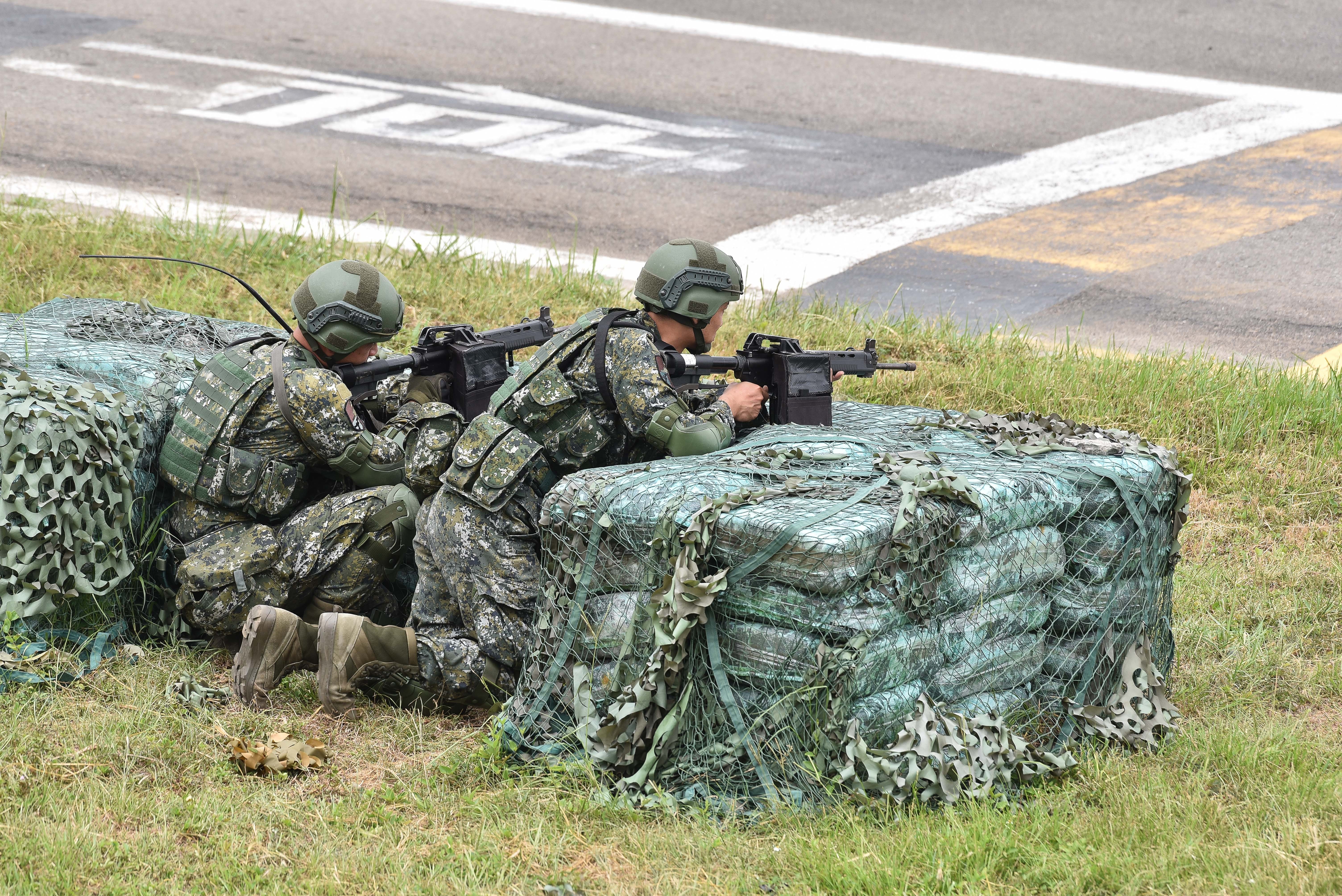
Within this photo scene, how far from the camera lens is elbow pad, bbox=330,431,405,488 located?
521 centimetres

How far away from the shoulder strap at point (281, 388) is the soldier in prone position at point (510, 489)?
0.59 metres

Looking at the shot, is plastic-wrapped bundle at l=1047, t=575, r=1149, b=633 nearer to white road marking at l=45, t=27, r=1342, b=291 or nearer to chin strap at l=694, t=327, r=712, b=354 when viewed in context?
chin strap at l=694, t=327, r=712, b=354

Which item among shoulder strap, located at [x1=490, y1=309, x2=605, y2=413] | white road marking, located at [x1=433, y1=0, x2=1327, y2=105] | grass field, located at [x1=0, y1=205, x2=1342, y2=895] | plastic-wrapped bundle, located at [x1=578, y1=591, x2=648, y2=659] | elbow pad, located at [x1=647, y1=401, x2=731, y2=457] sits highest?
white road marking, located at [x1=433, y1=0, x2=1327, y2=105]

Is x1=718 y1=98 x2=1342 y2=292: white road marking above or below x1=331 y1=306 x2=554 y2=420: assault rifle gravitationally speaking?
above

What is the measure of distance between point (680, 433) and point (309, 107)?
28.1 feet

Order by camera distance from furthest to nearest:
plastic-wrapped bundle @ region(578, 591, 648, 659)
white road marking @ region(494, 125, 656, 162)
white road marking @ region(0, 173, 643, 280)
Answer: white road marking @ region(494, 125, 656, 162) → white road marking @ region(0, 173, 643, 280) → plastic-wrapped bundle @ region(578, 591, 648, 659)

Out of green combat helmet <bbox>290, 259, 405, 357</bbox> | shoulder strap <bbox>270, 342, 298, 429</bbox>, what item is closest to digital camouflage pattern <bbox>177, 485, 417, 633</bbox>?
shoulder strap <bbox>270, 342, 298, 429</bbox>

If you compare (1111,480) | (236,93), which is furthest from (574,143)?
(1111,480)

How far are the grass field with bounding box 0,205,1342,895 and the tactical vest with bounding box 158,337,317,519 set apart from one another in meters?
0.62

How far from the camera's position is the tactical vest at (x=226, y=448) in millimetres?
5137

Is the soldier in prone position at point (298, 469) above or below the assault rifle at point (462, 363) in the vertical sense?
below

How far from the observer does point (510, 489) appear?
15.8 feet

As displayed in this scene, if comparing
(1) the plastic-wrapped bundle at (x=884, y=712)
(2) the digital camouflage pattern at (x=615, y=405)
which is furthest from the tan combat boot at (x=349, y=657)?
(1) the plastic-wrapped bundle at (x=884, y=712)

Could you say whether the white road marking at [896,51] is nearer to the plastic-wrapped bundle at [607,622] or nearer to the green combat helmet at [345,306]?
the green combat helmet at [345,306]
